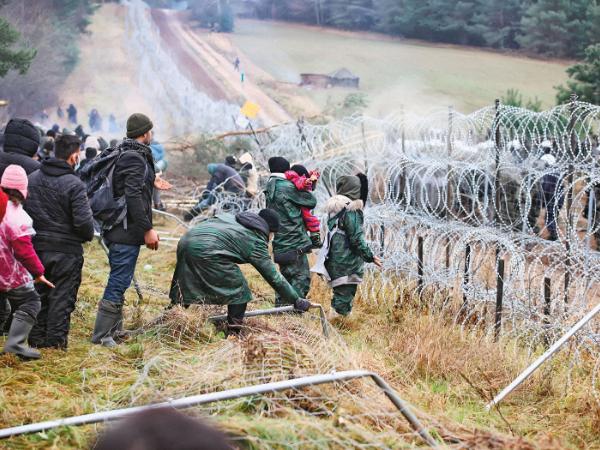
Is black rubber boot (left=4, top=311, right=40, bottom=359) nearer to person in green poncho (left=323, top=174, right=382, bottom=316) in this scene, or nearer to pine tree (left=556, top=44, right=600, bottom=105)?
person in green poncho (left=323, top=174, right=382, bottom=316)

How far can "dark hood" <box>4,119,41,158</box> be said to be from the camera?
624cm

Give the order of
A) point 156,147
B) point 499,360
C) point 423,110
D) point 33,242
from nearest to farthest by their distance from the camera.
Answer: point 33,242, point 499,360, point 156,147, point 423,110

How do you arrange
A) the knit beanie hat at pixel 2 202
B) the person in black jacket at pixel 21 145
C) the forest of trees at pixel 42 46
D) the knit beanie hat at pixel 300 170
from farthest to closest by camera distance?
the forest of trees at pixel 42 46
the knit beanie hat at pixel 300 170
the person in black jacket at pixel 21 145
the knit beanie hat at pixel 2 202

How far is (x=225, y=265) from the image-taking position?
541cm

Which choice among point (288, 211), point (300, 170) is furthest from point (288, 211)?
point (300, 170)

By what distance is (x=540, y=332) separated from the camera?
19.5 ft

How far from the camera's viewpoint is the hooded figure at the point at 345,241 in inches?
268

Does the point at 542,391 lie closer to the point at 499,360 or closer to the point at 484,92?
the point at 499,360

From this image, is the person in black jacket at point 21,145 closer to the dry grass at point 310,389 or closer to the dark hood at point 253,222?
the dry grass at point 310,389

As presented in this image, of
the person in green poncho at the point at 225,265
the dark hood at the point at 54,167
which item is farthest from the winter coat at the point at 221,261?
the dark hood at the point at 54,167

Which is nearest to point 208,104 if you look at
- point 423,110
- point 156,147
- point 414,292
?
point 423,110

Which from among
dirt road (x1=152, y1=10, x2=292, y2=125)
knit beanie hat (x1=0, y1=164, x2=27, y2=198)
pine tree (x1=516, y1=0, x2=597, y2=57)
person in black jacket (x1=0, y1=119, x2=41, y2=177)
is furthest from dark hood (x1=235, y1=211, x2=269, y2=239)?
pine tree (x1=516, y1=0, x2=597, y2=57)

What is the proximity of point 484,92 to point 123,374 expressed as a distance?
27.3 metres

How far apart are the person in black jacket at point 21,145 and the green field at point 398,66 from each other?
22.0m
